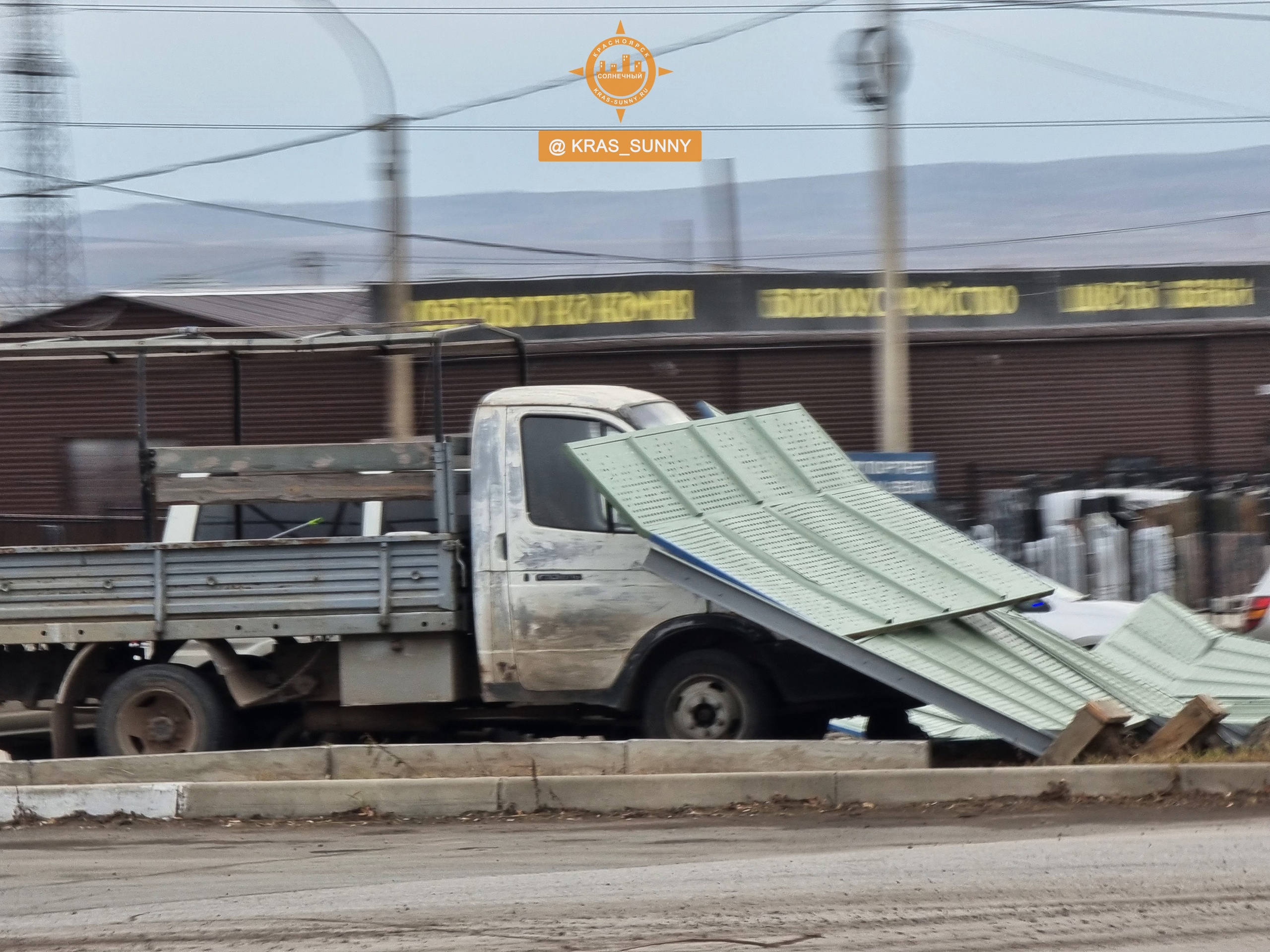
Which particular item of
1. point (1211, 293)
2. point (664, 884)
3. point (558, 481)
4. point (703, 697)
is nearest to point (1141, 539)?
point (703, 697)

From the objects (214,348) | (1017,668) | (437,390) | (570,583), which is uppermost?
(214,348)

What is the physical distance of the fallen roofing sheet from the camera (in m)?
7.79

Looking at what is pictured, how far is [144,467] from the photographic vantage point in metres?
9.04

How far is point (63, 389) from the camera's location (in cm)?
2309

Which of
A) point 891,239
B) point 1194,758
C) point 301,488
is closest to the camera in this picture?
point 1194,758

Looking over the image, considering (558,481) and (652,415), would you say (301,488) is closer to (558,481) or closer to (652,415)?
(558,481)

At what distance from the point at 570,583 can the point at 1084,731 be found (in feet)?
9.85

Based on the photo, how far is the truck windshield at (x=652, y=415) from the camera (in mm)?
9016

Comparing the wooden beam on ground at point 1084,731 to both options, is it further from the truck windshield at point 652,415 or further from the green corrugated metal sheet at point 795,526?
the truck windshield at point 652,415

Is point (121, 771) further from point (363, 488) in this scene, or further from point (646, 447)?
point (646, 447)

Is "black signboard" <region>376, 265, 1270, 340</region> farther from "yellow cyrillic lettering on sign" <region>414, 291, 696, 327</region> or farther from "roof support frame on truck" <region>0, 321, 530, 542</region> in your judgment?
"roof support frame on truck" <region>0, 321, 530, 542</region>

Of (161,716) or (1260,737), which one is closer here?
(1260,737)

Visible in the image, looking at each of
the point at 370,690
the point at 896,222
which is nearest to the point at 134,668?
the point at 370,690

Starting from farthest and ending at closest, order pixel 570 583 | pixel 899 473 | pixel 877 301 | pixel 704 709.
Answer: pixel 877 301
pixel 899 473
pixel 570 583
pixel 704 709
